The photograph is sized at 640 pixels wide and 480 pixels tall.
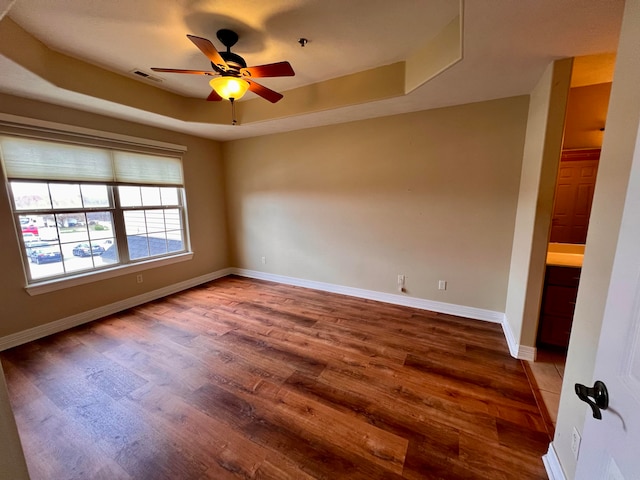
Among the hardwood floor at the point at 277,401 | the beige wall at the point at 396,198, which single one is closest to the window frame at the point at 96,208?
the hardwood floor at the point at 277,401

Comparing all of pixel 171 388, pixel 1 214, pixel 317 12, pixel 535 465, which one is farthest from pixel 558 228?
pixel 1 214

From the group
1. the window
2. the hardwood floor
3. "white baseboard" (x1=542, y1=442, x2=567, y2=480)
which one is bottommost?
the hardwood floor

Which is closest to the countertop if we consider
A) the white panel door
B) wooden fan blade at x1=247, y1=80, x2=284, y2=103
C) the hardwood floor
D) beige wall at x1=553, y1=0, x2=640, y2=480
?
the hardwood floor

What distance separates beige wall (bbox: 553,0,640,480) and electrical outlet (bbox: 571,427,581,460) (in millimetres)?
29

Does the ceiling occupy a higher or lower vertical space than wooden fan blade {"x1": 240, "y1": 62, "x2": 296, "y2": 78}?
higher

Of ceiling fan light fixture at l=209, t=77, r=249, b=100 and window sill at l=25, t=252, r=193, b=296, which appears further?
window sill at l=25, t=252, r=193, b=296

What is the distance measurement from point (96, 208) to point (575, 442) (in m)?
4.57

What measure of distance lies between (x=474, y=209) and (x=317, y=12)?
244 centimetres

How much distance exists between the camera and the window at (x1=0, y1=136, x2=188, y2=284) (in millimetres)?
2609

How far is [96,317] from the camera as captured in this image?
3.16 meters

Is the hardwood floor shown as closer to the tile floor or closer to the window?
the tile floor

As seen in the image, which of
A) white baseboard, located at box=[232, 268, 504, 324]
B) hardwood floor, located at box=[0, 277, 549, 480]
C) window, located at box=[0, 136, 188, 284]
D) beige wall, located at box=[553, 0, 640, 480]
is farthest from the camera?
white baseboard, located at box=[232, 268, 504, 324]

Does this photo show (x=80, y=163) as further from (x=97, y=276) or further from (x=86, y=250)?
(x=97, y=276)

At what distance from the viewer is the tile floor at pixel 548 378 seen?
1779 millimetres
